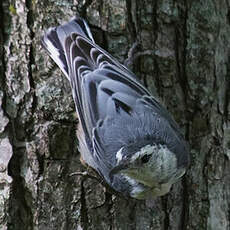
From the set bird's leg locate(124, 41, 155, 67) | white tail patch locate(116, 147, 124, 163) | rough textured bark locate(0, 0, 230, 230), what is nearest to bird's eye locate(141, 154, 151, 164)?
white tail patch locate(116, 147, 124, 163)

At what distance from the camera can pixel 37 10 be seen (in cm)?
296

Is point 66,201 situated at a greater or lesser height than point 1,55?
lesser

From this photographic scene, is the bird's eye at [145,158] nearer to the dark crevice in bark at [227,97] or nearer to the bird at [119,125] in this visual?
the bird at [119,125]

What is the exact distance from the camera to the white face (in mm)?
2865

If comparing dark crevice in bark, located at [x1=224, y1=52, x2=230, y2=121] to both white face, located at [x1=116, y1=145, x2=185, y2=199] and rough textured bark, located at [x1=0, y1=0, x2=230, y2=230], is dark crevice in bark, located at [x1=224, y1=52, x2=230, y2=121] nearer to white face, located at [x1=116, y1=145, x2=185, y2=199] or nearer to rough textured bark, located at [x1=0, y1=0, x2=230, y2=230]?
rough textured bark, located at [x1=0, y1=0, x2=230, y2=230]

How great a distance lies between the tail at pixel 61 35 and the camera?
2.94 metres

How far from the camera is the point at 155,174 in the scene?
114 inches

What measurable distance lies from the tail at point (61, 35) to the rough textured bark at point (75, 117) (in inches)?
1.4

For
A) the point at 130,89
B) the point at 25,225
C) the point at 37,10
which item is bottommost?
the point at 25,225

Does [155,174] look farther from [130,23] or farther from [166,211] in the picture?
[130,23]

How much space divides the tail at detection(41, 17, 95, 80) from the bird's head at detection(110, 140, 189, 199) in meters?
0.55

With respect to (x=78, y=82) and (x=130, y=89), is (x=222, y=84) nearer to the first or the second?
(x=130, y=89)

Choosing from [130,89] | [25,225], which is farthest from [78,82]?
[25,225]

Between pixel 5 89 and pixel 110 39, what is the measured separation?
59 centimetres
